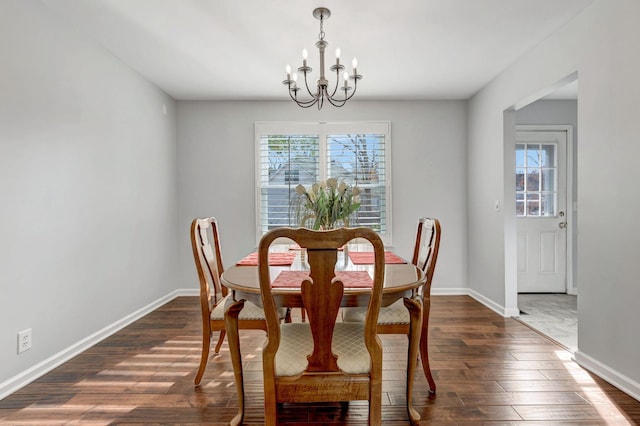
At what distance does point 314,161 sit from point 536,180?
9.19 ft

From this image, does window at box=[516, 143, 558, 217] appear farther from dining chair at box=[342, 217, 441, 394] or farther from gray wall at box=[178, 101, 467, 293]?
dining chair at box=[342, 217, 441, 394]

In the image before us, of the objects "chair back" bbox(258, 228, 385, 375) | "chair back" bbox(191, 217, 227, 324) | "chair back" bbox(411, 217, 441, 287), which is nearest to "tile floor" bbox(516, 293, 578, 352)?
"chair back" bbox(411, 217, 441, 287)

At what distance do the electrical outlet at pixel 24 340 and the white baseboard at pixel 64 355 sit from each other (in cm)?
14

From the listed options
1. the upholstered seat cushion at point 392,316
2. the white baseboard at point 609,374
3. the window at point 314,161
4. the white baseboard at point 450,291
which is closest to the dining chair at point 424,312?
the upholstered seat cushion at point 392,316

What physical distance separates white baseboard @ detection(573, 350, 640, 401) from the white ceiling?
236 cm

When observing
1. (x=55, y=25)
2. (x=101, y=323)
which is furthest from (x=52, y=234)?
(x=55, y=25)

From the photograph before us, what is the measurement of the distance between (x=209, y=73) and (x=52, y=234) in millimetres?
2068

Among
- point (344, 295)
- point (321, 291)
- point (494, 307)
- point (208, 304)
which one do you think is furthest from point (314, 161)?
point (321, 291)

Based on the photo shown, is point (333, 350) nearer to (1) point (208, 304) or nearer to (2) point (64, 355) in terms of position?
(1) point (208, 304)

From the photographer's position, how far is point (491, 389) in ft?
7.08

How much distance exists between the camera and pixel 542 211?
15.2 ft

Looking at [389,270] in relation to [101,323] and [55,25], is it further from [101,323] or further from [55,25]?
[55,25]

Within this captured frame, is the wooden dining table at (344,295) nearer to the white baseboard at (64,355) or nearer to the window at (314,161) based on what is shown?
the white baseboard at (64,355)

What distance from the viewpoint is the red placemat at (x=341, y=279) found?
64.3 inches
